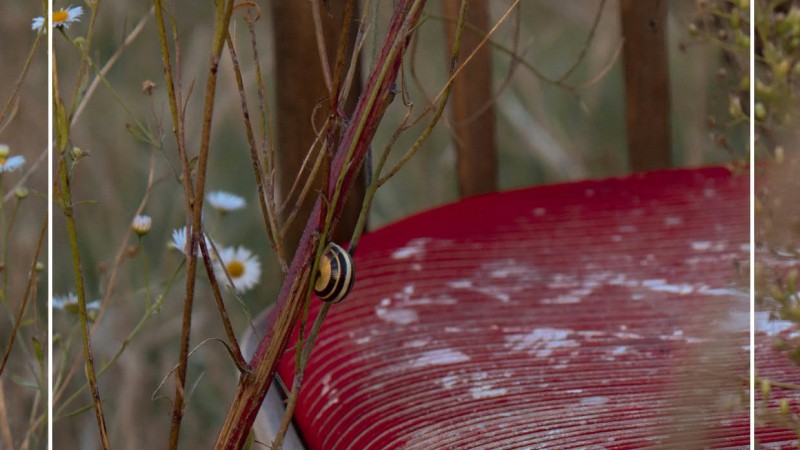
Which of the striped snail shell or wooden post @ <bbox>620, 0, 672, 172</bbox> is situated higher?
wooden post @ <bbox>620, 0, 672, 172</bbox>

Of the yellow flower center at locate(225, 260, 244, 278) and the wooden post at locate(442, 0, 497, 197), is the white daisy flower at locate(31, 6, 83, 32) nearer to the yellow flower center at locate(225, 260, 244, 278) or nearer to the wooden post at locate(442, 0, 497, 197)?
the yellow flower center at locate(225, 260, 244, 278)

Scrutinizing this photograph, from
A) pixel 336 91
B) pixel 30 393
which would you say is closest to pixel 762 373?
pixel 336 91

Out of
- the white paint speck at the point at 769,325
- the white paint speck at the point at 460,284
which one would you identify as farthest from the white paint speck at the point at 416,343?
the white paint speck at the point at 769,325

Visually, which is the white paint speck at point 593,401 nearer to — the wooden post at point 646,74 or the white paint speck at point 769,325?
the white paint speck at point 769,325

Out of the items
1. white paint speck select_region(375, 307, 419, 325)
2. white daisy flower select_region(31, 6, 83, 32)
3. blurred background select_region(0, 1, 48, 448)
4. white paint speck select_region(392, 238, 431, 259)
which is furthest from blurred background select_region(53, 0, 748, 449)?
white daisy flower select_region(31, 6, 83, 32)

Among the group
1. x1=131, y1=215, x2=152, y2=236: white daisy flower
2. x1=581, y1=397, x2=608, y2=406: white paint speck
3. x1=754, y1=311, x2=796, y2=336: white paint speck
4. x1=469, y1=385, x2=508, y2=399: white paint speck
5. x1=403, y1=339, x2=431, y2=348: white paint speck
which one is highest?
x1=131, y1=215, x2=152, y2=236: white daisy flower

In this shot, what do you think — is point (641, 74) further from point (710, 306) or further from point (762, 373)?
point (762, 373)

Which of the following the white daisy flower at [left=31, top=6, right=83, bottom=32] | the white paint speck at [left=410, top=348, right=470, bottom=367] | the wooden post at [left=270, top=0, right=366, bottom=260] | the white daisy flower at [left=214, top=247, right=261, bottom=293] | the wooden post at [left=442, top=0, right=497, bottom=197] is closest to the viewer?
the white daisy flower at [left=31, top=6, right=83, bottom=32]
